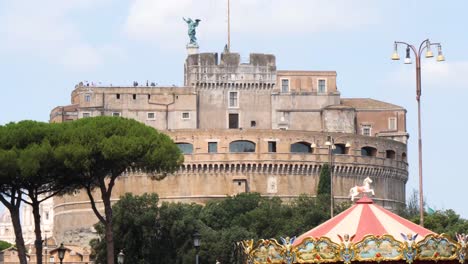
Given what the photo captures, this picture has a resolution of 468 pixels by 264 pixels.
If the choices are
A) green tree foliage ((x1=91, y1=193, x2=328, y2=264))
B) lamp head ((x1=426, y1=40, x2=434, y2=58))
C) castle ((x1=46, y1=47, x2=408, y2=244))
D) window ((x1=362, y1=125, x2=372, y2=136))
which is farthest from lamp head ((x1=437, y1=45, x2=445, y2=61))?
window ((x1=362, y1=125, x2=372, y2=136))

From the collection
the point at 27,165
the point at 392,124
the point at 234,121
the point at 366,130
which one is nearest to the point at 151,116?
the point at 234,121

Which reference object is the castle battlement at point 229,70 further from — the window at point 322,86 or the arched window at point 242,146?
the arched window at point 242,146

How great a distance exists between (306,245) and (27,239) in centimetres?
16713

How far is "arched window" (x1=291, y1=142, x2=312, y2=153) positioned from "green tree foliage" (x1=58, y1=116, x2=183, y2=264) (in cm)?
3777

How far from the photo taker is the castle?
105 m

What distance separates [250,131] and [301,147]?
437cm

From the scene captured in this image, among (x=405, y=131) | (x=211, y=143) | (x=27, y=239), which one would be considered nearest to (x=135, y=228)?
(x=211, y=143)

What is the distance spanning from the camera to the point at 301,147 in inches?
4232

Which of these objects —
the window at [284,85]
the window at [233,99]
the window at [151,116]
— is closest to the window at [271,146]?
the window at [233,99]

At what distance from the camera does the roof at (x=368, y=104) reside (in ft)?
376

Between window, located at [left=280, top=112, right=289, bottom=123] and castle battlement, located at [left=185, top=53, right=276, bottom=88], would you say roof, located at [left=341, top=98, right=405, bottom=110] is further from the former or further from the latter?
castle battlement, located at [left=185, top=53, right=276, bottom=88]

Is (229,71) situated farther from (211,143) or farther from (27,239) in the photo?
(27,239)

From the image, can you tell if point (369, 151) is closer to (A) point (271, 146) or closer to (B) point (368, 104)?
(B) point (368, 104)

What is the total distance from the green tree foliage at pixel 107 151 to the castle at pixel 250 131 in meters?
35.1
